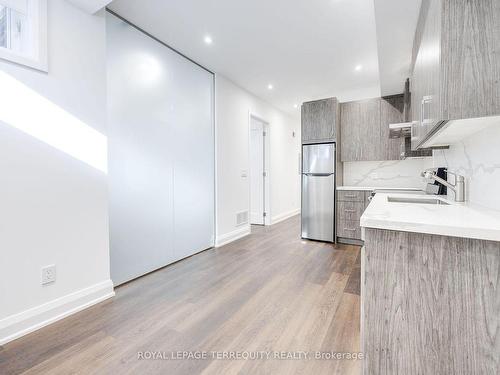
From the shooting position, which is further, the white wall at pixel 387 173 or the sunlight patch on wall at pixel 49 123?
the white wall at pixel 387 173

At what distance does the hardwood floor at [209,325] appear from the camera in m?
1.38

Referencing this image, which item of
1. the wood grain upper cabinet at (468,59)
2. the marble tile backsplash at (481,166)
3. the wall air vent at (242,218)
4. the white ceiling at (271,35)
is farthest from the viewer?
the wall air vent at (242,218)

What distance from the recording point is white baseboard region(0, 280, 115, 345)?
1588mm

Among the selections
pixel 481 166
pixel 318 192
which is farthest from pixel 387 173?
pixel 481 166

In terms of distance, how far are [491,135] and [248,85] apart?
3.46m

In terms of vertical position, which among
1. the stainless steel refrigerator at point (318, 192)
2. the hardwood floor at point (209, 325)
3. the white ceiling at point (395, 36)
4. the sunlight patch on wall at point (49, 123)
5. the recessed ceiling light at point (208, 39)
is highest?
the recessed ceiling light at point (208, 39)

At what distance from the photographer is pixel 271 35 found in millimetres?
2684

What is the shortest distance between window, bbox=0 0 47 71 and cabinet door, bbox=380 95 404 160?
4065 millimetres

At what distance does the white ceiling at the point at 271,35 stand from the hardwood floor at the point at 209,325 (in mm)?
2594

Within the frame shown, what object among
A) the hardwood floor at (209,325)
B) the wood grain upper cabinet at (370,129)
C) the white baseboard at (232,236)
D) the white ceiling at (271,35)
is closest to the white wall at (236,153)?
the white baseboard at (232,236)

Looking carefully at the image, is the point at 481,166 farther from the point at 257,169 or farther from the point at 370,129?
the point at 257,169

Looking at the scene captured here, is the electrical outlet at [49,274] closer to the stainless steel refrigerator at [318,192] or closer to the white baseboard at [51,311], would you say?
the white baseboard at [51,311]

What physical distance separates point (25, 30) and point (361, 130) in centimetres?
401

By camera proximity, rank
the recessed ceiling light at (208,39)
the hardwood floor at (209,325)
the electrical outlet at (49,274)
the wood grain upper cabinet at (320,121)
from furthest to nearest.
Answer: the wood grain upper cabinet at (320,121) → the recessed ceiling light at (208,39) → the electrical outlet at (49,274) → the hardwood floor at (209,325)
